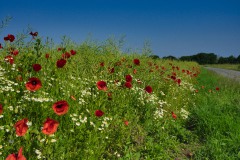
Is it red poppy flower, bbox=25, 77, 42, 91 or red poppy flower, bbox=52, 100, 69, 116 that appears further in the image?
red poppy flower, bbox=25, 77, 42, 91

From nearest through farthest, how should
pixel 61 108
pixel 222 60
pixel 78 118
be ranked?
pixel 61 108 → pixel 78 118 → pixel 222 60

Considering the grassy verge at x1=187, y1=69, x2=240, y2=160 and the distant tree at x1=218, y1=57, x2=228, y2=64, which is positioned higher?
the grassy verge at x1=187, y1=69, x2=240, y2=160

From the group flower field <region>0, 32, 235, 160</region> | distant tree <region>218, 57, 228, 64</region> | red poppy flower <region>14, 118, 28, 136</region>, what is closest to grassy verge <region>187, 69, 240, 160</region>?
flower field <region>0, 32, 235, 160</region>

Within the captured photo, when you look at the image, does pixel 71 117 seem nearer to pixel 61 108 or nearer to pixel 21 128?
pixel 61 108

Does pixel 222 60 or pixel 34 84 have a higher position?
pixel 34 84

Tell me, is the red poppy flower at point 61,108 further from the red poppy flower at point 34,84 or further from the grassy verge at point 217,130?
the grassy verge at point 217,130

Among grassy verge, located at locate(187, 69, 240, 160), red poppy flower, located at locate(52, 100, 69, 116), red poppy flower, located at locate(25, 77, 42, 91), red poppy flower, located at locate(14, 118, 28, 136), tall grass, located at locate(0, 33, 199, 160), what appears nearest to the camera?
red poppy flower, located at locate(14, 118, 28, 136)

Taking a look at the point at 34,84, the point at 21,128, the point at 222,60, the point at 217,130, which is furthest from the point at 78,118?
the point at 222,60

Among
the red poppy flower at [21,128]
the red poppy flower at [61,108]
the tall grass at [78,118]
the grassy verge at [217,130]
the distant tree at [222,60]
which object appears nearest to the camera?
the red poppy flower at [21,128]

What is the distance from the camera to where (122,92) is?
530 cm

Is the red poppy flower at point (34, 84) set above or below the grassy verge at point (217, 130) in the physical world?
above

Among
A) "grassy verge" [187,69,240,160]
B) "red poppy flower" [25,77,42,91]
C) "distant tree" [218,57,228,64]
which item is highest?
"red poppy flower" [25,77,42,91]

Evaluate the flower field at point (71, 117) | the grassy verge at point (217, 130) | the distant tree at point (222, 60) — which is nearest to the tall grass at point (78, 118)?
the flower field at point (71, 117)

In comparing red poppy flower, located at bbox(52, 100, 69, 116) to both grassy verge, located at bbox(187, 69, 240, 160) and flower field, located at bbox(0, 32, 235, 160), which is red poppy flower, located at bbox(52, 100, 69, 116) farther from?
grassy verge, located at bbox(187, 69, 240, 160)
